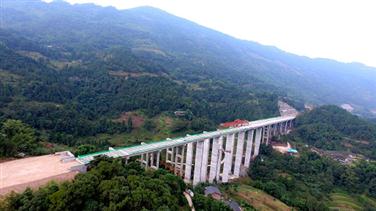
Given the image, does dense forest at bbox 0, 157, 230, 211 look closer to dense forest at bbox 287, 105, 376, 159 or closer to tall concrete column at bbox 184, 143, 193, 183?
tall concrete column at bbox 184, 143, 193, 183

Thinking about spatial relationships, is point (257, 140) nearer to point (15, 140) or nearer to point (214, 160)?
point (214, 160)

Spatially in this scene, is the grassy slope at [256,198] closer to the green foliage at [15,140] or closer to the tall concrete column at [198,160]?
the tall concrete column at [198,160]

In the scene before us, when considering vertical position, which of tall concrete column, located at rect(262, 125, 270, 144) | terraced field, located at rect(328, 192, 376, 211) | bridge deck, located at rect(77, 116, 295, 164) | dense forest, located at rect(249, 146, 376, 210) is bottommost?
terraced field, located at rect(328, 192, 376, 211)

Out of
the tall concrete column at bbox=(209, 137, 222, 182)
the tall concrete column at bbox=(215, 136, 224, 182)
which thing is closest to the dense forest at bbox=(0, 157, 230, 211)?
the tall concrete column at bbox=(209, 137, 222, 182)

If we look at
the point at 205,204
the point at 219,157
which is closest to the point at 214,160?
the point at 219,157

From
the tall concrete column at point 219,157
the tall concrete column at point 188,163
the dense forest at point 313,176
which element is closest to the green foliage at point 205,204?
the tall concrete column at point 188,163

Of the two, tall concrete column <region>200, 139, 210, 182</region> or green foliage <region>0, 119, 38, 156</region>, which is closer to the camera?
green foliage <region>0, 119, 38, 156</region>

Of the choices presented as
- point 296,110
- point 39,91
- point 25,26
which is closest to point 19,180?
point 39,91

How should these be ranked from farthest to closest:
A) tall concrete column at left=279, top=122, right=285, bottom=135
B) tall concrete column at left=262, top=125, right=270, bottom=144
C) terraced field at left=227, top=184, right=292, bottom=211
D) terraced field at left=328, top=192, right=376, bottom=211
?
tall concrete column at left=279, top=122, right=285, bottom=135, tall concrete column at left=262, top=125, right=270, bottom=144, terraced field at left=328, top=192, right=376, bottom=211, terraced field at left=227, top=184, right=292, bottom=211
